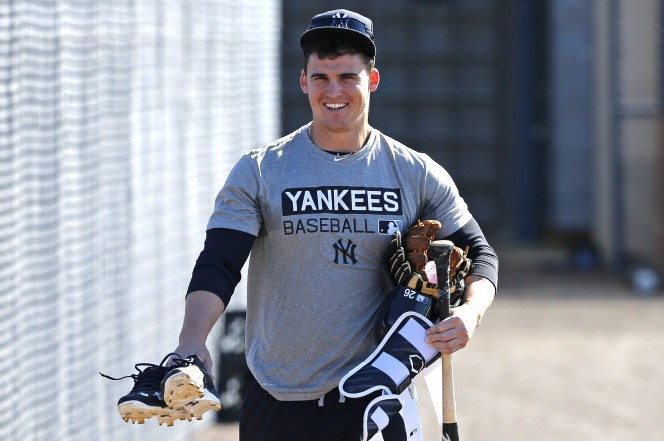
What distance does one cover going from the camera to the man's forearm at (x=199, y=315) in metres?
3.77

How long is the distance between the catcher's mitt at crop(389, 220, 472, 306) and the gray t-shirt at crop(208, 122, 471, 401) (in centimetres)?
5

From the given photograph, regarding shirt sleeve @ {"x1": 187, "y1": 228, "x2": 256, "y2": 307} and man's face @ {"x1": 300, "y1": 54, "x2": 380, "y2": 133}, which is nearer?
shirt sleeve @ {"x1": 187, "y1": 228, "x2": 256, "y2": 307}

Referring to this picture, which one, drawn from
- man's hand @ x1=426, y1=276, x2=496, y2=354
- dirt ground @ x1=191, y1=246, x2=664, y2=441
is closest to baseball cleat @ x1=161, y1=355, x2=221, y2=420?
man's hand @ x1=426, y1=276, x2=496, y2=354

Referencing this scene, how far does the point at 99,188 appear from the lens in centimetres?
636

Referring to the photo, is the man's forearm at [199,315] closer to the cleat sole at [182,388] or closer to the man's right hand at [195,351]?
the man's right hand at [195,351]

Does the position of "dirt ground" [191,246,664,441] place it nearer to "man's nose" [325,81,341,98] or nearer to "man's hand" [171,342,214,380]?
"man's nose" [325,81,341,98]

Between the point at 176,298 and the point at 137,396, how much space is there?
4498 millimetres

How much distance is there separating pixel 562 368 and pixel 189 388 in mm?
6760

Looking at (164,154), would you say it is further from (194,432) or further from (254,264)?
(254,264)

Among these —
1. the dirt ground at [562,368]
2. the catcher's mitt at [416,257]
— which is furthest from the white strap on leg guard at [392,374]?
the dirt ground at [562,368]

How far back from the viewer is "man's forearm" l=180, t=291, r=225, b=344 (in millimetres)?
3771

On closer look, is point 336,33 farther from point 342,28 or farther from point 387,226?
point 387,226

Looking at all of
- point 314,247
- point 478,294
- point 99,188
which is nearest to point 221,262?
point 314,247

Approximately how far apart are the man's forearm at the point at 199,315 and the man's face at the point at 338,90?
0.71 metres
